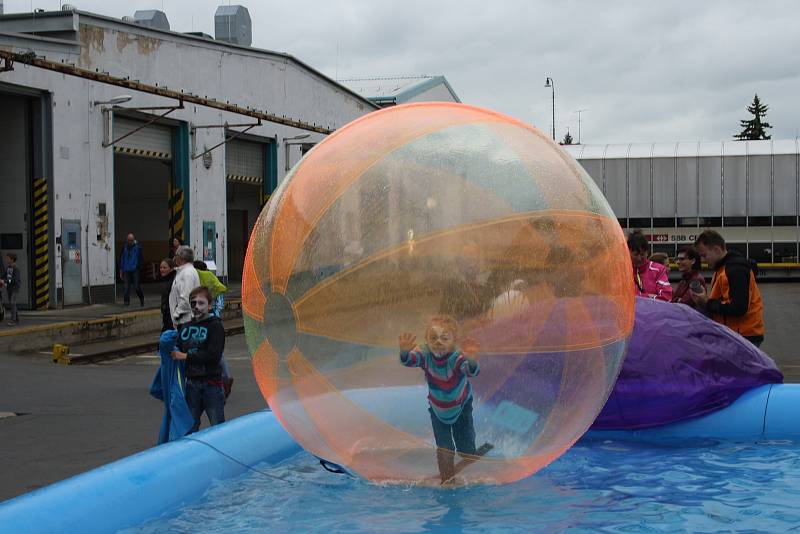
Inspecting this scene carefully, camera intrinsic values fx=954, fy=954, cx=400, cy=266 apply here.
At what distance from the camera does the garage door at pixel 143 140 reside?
72.9ft

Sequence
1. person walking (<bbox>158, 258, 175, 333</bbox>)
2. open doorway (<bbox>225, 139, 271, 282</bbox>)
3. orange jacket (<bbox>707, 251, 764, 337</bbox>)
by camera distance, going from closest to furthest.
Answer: orange jacket (<bbox>707, 251, 764, 337</bbox>) < person walking (<bbox>158, 258, 175, 333</bbox>) < open doorway (<bbox>225, 139, 271, 282</bbox>)

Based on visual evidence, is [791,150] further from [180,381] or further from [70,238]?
[180,381]

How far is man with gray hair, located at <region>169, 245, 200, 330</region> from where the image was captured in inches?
403

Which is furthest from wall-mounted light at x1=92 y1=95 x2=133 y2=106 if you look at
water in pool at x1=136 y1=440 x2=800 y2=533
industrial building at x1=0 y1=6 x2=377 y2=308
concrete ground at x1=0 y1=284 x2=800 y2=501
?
water in pool at x1=136 y1=440 x2=800 y2=533

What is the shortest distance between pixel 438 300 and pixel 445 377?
384mm

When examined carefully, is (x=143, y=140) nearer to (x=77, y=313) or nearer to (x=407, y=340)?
(x=77, y=313)

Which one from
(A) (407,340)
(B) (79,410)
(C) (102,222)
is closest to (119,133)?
(C) (102,222)

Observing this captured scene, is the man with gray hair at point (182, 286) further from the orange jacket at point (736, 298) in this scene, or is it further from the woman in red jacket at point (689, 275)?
the orange jacket at point (736, 298)

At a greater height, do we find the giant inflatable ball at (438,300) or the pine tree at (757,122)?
the pine tree at (757,122)

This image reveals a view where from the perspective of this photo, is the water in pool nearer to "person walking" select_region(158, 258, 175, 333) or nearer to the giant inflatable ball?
the giant inflatable ball

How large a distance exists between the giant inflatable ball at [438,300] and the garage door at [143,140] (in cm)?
1729

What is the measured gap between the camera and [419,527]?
4.64 meters

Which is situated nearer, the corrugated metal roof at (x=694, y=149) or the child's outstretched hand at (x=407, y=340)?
the child's outstretched hand at (x=407, y=340)

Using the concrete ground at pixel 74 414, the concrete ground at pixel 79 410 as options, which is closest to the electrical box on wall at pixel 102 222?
the concrete ground at pixel 79 410
